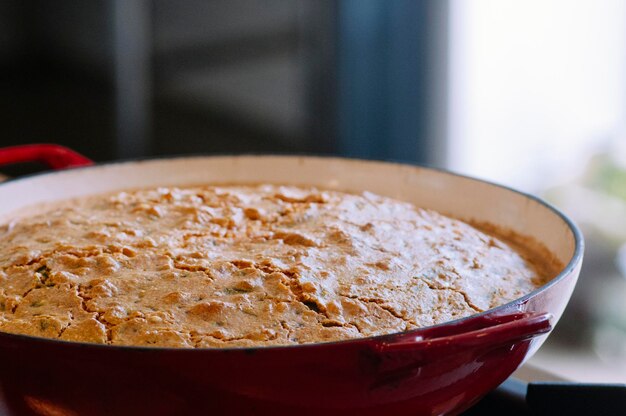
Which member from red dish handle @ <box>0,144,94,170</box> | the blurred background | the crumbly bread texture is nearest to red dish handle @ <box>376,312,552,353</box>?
the crumbly bread texture

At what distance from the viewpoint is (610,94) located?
292cm

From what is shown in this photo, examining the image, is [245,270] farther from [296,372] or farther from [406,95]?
[406,95]

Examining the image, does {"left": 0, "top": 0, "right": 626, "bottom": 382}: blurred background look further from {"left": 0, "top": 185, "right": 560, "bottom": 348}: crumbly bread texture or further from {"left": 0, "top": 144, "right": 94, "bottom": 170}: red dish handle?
{"left": 0, "top": 144, "right": 94, "bottom": 170}: red dish handle

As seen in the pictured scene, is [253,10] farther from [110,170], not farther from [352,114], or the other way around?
[110,170]

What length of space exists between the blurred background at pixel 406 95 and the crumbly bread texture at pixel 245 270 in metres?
1.05

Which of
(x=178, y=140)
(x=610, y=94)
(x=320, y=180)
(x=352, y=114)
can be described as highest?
(x=320, y=180)

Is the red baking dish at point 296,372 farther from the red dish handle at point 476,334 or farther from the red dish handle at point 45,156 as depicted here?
the red dish handle at point 45,156

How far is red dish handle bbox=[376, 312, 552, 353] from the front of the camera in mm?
613

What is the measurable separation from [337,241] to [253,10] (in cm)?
364

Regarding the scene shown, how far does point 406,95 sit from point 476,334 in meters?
2.82

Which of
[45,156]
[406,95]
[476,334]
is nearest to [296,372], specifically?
[476,334]

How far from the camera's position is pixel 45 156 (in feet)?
4.15

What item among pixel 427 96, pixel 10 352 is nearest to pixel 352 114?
pixel 427 96

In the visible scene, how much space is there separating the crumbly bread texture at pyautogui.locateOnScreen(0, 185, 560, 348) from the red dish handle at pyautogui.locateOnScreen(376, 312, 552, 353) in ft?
0.38
